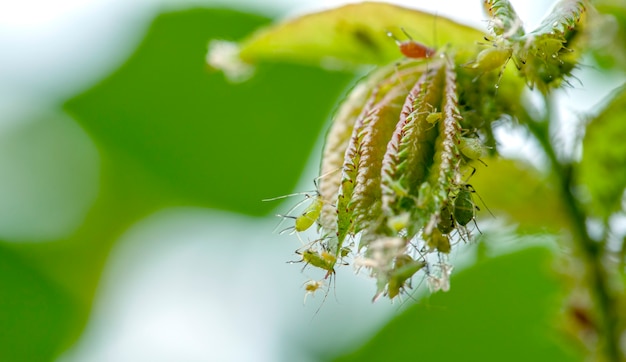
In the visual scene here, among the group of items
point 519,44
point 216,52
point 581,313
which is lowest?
point 581,313

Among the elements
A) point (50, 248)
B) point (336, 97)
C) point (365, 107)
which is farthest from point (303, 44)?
point (50, 248)

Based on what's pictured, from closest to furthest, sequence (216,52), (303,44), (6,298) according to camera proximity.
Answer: (303,44) → (216,52) → (6,298)

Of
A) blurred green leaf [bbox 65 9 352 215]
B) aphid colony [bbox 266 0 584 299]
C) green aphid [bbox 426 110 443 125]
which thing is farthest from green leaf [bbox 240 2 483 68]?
blurred green leaf [bbox 65 9 352 215]

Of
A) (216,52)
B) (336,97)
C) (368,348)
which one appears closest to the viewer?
(216,52)

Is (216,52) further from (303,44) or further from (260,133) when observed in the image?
(260,133)

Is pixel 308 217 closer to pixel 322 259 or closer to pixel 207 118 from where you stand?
pixel 322 259

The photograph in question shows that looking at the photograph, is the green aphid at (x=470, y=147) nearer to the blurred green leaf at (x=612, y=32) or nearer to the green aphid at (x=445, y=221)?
the green aphid at (x=445, y=221)

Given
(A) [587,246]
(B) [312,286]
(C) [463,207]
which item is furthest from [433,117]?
(A) [587,246]
